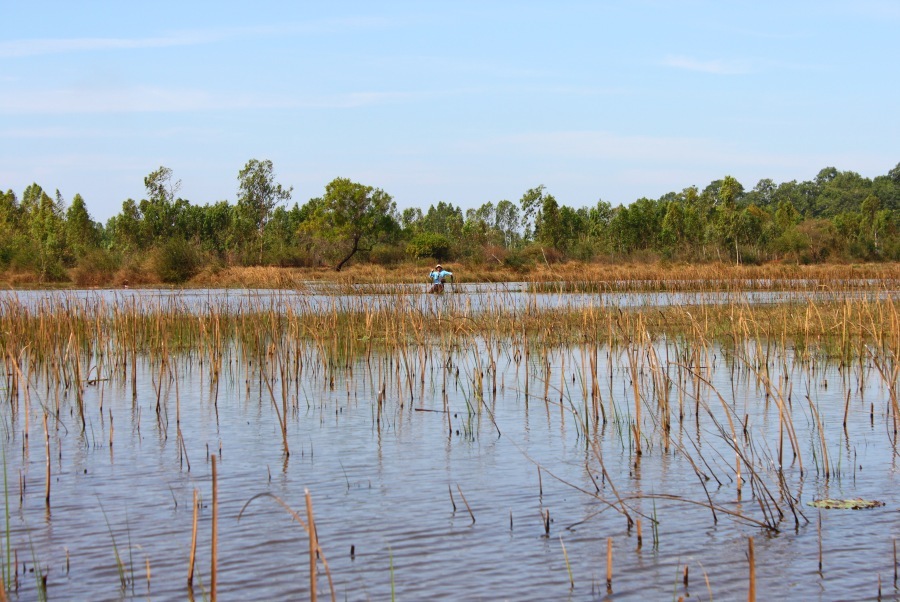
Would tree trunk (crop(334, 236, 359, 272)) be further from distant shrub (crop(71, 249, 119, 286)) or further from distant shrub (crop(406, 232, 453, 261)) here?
distant shrub (crop(71, 249, 119, 286))

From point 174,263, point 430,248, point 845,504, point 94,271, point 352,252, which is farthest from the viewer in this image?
point 430,248

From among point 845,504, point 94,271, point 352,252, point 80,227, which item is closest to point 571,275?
point 94,271

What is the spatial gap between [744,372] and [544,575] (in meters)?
7.87

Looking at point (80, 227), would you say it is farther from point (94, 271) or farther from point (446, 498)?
point (446, 498)

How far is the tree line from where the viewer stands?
156ft

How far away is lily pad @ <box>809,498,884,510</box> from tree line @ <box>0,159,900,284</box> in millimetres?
39495

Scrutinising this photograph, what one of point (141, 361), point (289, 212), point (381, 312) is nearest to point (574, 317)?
point (381, 312)

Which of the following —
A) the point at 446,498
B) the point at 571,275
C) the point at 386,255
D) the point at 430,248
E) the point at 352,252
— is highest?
the point at 430,248

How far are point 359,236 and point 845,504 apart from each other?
2081 inches

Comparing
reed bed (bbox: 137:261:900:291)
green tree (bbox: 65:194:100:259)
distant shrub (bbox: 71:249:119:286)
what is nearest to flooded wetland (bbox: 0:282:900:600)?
reed bed (bbox: 137:261:900:291)

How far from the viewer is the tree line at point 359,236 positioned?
4750cm

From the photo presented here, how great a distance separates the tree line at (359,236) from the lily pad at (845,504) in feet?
130

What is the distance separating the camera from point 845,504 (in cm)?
594

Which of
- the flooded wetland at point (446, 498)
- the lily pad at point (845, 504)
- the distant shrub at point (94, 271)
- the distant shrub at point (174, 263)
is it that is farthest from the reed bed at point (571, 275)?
the lily pad at point (845, 504)
